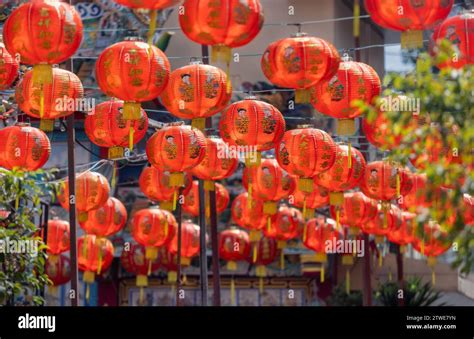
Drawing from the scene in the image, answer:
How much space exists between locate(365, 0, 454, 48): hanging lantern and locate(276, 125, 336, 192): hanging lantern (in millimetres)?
2803

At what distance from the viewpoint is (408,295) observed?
2383 centimetres

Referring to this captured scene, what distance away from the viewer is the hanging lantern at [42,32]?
13.0 metres

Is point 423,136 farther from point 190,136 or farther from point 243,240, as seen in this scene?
point 243,240

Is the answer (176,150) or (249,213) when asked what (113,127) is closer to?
(176,150)

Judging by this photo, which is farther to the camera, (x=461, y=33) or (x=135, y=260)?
(x=135, y=260)

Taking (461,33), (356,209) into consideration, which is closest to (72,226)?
(461,33)

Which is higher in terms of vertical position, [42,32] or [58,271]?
[42,32]

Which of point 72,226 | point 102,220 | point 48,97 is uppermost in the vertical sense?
point 48,97

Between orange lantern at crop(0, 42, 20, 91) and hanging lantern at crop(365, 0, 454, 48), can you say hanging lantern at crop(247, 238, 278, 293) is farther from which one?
hanging lantern at crop(365, 0, 454, 48)

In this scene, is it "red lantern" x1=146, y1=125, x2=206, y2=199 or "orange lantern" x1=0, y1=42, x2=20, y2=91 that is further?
"red lantern" x1=146, y1=125, x2=206, y2=199

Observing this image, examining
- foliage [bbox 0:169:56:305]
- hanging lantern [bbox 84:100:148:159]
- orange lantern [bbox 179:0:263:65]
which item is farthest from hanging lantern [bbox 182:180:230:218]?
orange lantern [bbox 179:0:263:65]

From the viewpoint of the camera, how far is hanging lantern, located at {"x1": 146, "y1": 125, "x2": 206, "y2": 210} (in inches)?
596

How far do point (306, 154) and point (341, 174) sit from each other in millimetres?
1425

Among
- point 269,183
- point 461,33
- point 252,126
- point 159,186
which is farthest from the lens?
point 159,186
